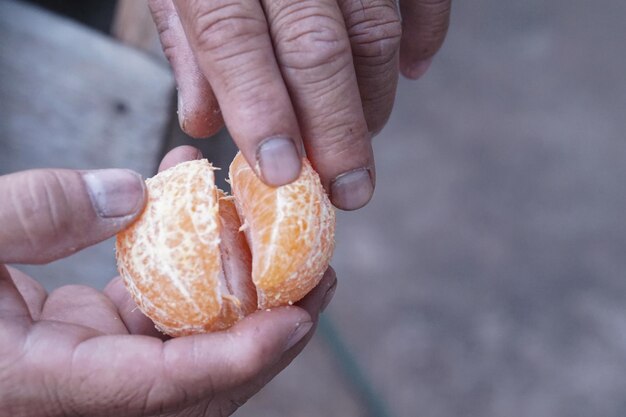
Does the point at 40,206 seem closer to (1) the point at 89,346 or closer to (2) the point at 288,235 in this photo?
(1) the point at 89,346

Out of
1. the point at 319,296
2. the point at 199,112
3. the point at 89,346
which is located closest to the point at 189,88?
the point at 199,112

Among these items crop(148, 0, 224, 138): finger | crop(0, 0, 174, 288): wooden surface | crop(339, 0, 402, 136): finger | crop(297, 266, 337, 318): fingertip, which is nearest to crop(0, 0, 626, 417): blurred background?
crop(0, 0, 174, 288): wooden surface

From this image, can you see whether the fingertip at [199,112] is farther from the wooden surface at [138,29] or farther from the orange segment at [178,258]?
the wooden surface at [138,29]

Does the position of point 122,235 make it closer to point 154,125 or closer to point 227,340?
point 227,340

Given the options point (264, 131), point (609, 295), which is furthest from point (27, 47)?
point (609, 295)

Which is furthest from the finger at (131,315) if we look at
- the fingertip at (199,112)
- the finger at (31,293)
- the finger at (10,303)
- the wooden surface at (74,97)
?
the wooden surface at (74,97)

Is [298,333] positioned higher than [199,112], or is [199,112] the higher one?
[199,112]
